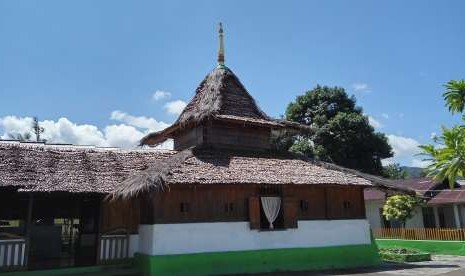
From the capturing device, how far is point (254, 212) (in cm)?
1390

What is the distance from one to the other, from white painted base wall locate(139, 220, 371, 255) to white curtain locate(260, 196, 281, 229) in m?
0.47

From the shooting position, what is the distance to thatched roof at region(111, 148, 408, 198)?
40.2ft

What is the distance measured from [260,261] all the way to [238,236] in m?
1.06

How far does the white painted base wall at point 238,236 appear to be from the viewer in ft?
41.5

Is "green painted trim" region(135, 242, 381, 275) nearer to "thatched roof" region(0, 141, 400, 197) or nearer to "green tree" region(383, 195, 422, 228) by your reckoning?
"thatched roof" region(0, 141, 400, 197)

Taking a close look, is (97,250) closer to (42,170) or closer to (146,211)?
(146,211)

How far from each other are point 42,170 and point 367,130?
22734 millimetres

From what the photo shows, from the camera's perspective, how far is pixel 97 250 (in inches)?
528

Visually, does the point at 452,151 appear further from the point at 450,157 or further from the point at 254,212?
the point at 254,212

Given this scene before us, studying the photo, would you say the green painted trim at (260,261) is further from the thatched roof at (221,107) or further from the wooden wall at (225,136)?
the thatched roof at (221,107)

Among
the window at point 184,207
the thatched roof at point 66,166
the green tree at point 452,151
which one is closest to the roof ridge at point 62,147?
the thatched roof at point 66,166

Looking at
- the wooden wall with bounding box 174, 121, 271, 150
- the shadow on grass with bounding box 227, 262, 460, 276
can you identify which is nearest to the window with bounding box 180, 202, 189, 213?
the shadow on grass with bounding box 227, 262, 460, 276

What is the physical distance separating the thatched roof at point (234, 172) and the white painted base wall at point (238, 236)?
1.41 m

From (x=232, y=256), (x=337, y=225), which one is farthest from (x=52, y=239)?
(x=337, y=225)
